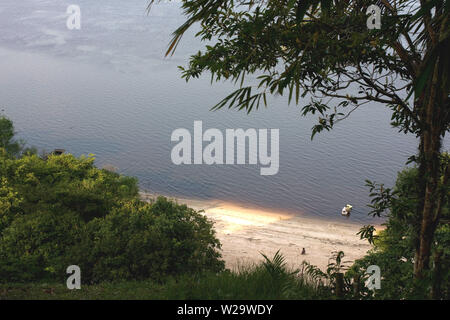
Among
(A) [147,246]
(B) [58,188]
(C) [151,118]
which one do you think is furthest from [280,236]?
(C) [151,118]

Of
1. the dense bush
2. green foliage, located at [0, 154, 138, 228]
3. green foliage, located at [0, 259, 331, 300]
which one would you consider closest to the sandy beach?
green foliage, located at [0, 154, 138, 228]

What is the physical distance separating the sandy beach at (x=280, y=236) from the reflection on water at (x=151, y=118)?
2.61 m

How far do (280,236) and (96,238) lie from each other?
1773cm

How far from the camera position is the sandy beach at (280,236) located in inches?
957

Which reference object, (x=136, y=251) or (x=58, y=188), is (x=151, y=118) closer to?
(x=58, y=188)

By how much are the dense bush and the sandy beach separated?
10.3m

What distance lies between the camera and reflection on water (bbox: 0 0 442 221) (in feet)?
129

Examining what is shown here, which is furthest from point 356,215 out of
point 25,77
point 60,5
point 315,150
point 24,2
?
point 24,2

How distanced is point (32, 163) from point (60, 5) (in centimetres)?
8024

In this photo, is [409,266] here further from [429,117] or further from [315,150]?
[315,150]

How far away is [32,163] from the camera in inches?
609

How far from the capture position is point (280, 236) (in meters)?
27.1
